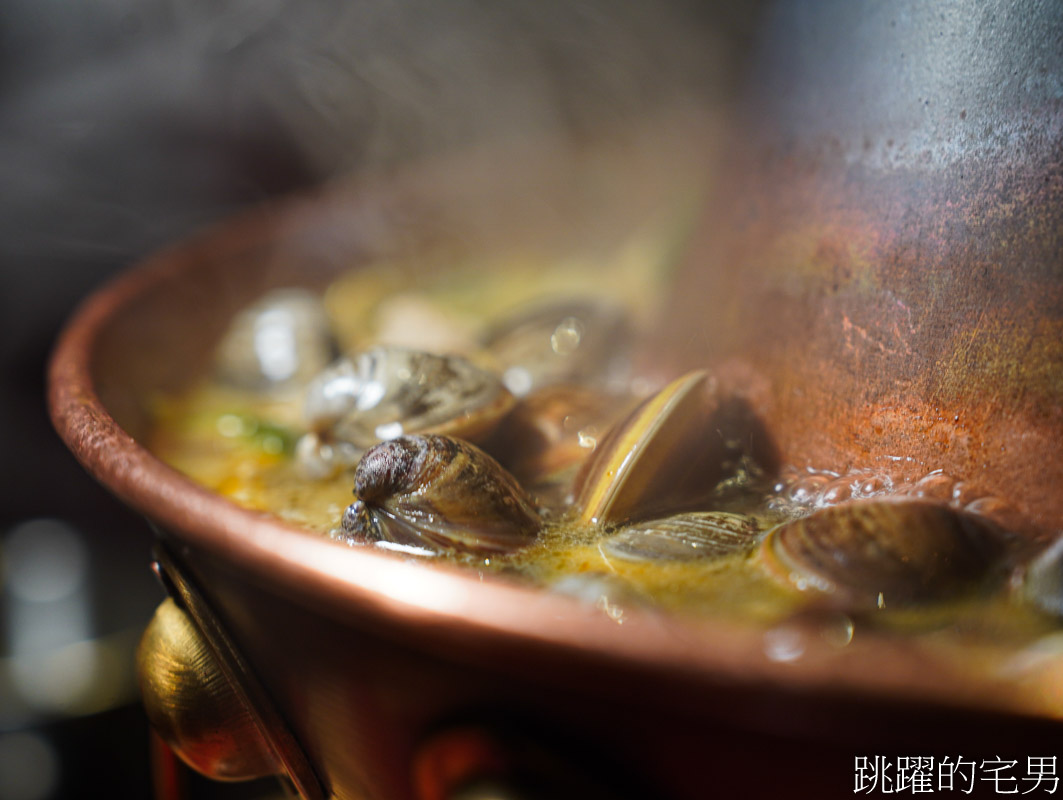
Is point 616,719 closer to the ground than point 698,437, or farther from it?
closer to the ground

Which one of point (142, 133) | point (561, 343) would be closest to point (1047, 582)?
point (561, 343)

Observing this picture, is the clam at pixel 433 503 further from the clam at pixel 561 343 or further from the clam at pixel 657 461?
the clam at pixel 561 343

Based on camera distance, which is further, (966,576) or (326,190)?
(326,190)

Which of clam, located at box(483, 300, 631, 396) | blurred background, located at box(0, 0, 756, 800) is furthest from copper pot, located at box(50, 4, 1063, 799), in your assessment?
blurred background, located at box(0, 0, 756, 800)

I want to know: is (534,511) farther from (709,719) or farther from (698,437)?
(709,719)

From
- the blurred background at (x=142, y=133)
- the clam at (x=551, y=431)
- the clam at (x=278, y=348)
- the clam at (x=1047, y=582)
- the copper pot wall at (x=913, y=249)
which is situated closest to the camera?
the clam at (x=1047, y=582)

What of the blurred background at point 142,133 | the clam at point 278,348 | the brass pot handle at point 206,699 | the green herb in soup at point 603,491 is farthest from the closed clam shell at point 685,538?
the blurred background at point 142,133

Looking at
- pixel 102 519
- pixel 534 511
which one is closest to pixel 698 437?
pixel 534 511
